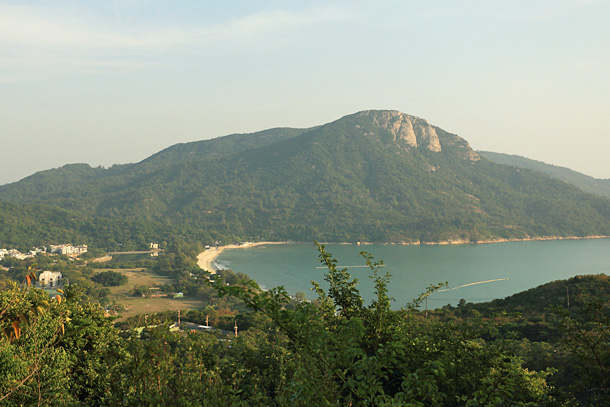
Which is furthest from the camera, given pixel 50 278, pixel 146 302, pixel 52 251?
pixel 52 251

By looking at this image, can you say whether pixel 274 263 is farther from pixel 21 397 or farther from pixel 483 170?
pixel 483 170

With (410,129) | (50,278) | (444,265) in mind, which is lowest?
(444,265)

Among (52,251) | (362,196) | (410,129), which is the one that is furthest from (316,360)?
(410,129)

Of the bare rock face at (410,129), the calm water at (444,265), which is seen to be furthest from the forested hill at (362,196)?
the calm water at (444,265)

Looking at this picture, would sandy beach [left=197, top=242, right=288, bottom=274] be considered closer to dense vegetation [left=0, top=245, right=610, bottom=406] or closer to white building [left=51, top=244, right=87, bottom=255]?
white building [left=51, top=244, right=87, bottom=255]

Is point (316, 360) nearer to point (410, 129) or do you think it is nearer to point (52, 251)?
point (52, 251)

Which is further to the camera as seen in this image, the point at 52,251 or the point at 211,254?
the point at 211,254
